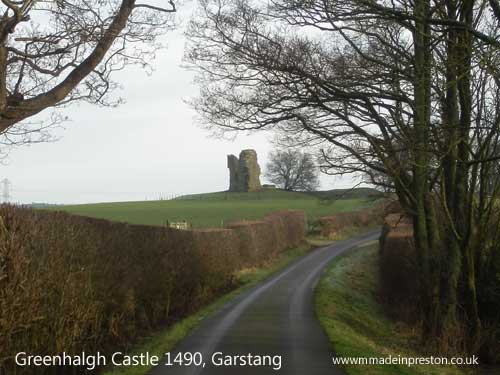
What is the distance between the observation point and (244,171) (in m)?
100

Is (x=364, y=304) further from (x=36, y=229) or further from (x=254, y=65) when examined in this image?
(x=36, y=229)

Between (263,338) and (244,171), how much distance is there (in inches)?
3506

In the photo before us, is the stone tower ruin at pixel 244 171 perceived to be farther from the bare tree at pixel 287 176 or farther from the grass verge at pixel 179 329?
the grass verge at pixel 179 329

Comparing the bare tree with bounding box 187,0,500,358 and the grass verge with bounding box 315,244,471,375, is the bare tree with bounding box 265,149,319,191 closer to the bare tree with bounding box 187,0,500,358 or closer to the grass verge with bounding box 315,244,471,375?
the grass verge with bounding box 315,244,471,375

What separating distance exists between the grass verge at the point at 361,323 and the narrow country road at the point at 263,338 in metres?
0.34

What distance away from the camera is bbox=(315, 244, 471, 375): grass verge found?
34.0 feet

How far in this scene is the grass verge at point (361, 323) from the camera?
408 inches

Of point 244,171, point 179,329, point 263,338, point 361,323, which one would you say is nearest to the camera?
point 263,338

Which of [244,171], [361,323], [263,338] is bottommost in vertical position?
[361,323]

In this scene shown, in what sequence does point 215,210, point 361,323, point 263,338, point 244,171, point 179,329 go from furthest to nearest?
point 244,171, point 215,210, point 361,323, point 179,329, point 263,338

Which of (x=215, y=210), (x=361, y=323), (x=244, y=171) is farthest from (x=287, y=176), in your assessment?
(x=361, y=323)

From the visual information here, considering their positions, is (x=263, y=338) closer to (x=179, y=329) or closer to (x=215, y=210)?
(x=179, y=329)

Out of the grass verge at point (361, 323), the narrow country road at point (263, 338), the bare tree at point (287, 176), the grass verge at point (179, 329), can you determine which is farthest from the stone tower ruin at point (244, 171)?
the narrow country road at point (263, 338)

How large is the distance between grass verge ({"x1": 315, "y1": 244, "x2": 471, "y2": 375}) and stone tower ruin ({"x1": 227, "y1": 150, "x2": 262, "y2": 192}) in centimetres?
6614
